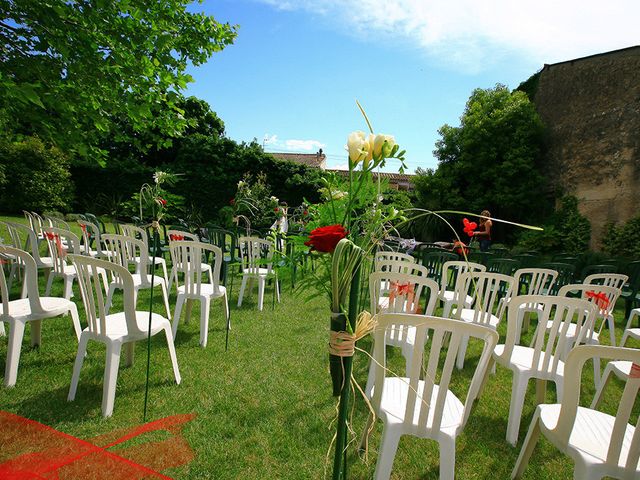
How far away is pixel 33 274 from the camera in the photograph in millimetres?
2336

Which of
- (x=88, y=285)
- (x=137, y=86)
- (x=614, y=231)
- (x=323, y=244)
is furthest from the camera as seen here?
(x=614, y=231)

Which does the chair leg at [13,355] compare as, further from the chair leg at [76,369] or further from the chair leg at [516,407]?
the chair leg at [516,407]

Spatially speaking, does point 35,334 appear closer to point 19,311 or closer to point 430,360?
point 19,311

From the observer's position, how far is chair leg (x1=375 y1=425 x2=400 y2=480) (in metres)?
1.54

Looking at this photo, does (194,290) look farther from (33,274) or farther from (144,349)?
(33,274)

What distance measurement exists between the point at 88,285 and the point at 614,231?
1358 cm

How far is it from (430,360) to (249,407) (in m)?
1.43

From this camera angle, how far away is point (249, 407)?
237 cm

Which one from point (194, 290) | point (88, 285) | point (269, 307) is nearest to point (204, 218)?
point (269, 307)

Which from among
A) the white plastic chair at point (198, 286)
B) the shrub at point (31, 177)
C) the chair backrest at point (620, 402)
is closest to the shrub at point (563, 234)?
the white plastic chair at point (198, 286)

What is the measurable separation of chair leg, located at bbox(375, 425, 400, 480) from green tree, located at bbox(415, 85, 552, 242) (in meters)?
13.0

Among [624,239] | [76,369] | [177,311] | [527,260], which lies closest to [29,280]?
[76,369]

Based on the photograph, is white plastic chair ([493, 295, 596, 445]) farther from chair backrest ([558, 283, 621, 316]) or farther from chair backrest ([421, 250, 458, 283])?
chair backrest ([421, 250, 458, 283])

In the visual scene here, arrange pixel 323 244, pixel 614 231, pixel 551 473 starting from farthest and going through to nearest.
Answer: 1. pixel 614 231
2. pixel 551 473
3. pixel 323 244
